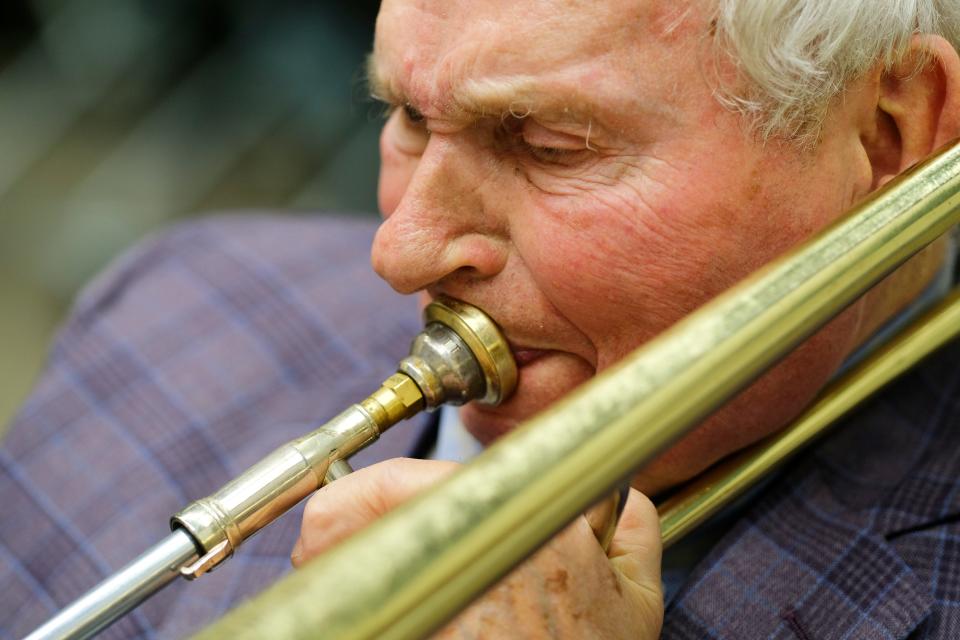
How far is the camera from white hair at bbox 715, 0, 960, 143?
2.91ft

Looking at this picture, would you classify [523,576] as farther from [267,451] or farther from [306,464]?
[267,451]

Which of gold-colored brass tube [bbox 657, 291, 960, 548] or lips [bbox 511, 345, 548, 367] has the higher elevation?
lips [bbox 511, 345, 548, 367]

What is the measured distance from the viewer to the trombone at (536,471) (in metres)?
0.55

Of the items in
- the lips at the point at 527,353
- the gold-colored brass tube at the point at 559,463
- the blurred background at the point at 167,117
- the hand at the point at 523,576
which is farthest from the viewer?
the blurred background at the point at 167,117

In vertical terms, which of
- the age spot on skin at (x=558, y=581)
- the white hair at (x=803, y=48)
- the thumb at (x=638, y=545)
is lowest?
the thumb at (x=638, y=545)

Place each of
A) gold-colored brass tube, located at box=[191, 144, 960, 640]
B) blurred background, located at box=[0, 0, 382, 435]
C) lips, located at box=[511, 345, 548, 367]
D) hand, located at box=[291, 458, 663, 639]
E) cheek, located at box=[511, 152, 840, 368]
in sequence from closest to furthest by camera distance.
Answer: gold-colored brass tube, located at box=[191, 144, 960, 640], hand, located at box=[291, 458, 663, 639], cheek, located at box=[511, 152, 840, 368], lips, located at box=[511, 345, 548, 367], blurred background, located at box=[0, 0, 382, 435]

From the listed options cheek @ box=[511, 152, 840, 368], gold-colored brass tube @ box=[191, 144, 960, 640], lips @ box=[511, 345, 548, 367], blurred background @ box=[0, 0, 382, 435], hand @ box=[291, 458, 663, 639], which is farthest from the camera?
blurred background @ box=[0, 0, 382, 435]

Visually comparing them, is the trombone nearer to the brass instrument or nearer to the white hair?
the brass instrument

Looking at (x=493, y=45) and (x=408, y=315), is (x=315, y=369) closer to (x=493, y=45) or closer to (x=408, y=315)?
(x=408, y=315)

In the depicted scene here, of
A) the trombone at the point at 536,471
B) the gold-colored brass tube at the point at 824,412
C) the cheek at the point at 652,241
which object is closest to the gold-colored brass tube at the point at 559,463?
the trombone at the point at 536,471

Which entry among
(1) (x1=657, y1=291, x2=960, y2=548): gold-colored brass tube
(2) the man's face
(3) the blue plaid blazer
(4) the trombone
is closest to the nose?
(2) the man's face

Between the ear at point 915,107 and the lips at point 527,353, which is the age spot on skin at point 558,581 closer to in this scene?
the lips at point 527,353

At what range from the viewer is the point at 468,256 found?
3.25ft

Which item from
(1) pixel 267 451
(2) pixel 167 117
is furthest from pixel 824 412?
(2) pixel 167 117
